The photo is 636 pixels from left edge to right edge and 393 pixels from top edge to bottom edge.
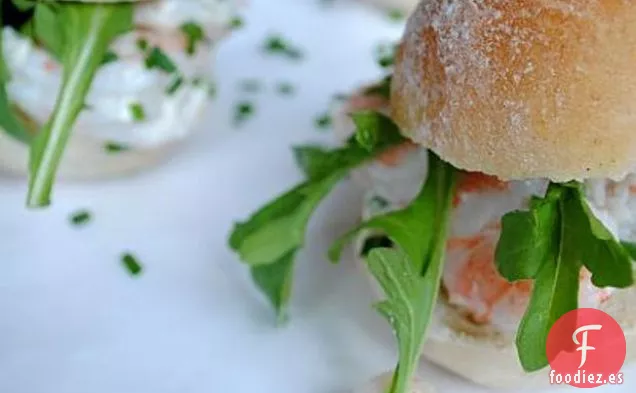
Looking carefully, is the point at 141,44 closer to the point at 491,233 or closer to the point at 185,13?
the point at 185,13

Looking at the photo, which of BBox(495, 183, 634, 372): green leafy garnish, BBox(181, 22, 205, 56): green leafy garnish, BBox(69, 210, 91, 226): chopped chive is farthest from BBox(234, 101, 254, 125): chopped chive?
BBox(495, 183, 634, 372): green leafy garnish

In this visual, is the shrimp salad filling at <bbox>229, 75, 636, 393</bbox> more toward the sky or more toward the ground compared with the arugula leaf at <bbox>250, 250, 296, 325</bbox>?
more toward the sky

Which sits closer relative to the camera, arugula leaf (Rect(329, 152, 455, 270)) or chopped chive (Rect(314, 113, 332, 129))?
arugula leaf (Rect(329, 152, 455, 270))

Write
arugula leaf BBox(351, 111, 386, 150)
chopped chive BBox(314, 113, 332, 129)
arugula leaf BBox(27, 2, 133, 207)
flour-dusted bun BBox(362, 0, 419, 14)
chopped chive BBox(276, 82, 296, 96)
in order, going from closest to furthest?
arugula leaf BBox(351, 111, 386, 150)
arugula leaf BBox(27, 2, 133, 207)
chopped chive BBox(314, 113, 332, 129)
chopped chive BBox(276, 82, 296, 96)
flour-dusted bun BBox(362, 0, 419, 14)

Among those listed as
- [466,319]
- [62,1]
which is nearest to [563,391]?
[466,319]

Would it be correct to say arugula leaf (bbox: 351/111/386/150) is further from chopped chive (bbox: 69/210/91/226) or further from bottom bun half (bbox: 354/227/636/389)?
chopped chive (bbox: 69/210/91/226)

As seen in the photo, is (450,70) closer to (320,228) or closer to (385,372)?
(385,372)
